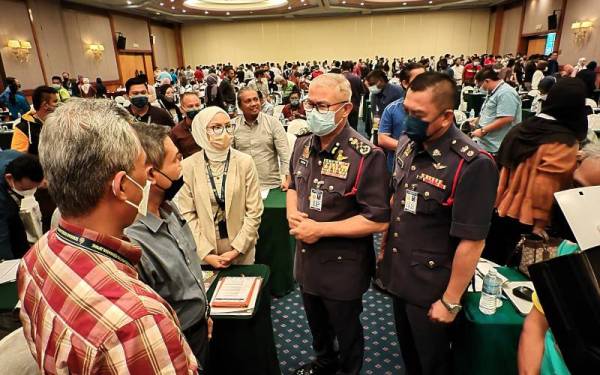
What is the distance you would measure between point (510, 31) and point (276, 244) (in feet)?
65.2

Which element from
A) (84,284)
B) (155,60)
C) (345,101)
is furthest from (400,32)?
(84,284)

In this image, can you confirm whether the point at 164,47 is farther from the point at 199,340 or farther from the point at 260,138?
the point at 199,340

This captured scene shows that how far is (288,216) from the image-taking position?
1.82 m

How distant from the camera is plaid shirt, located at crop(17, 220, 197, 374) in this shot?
2.19 ft

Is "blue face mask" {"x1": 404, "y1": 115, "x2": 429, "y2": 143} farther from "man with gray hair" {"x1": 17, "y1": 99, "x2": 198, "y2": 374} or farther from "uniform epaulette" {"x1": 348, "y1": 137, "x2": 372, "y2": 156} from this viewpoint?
"man with gray hair" {"x1": 17, "y1": 99, "x2": 198, "y2": 374}

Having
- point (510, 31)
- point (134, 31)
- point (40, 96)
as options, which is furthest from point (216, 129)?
point (510, 31)

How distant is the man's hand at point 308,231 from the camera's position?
165cm

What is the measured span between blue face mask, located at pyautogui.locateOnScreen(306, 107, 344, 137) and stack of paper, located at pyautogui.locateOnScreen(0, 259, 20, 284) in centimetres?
176

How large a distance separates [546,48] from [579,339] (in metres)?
17.3

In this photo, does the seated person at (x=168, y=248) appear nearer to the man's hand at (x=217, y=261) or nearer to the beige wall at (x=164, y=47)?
the man's hand at (x=217, y=261)

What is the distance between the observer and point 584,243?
1.00 meters

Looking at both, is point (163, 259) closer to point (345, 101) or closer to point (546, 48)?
point (345, 101)

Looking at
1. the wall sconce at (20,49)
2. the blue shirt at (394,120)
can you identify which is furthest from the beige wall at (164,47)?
the blue shirt at (394,120)

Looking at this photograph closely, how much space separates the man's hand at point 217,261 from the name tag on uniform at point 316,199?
685mm
